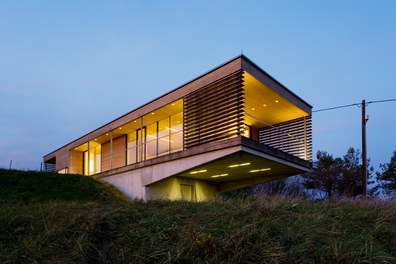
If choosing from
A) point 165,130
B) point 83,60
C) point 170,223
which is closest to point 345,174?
point 165,130

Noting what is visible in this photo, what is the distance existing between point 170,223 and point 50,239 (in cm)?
161

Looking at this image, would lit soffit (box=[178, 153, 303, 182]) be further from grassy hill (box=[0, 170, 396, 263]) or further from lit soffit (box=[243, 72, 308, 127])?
grassy hill (box=[0, 170, 396, 263])

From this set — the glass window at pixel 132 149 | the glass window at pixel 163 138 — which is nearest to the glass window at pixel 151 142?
the glass window at pixel 163 138

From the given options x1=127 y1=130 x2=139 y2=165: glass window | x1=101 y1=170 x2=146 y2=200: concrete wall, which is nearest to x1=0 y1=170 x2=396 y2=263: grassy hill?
x1=101 y1=170 x2=146 y2=200: concrete wall

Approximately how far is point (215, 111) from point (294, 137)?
5066mm

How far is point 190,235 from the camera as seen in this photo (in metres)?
4.69

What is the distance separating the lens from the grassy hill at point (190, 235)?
440cm

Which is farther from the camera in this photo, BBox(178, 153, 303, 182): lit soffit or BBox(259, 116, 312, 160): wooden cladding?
BBox(259, 116, 312, 160): wooden cladding

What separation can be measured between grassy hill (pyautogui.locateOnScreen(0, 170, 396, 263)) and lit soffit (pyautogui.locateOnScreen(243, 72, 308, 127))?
20.3 ft

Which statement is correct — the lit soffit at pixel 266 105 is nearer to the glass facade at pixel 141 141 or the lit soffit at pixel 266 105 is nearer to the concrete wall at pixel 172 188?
the glass facade at pixel 141 141

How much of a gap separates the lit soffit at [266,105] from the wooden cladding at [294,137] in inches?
12.0

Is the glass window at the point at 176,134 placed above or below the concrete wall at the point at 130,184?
above

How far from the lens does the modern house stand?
36.2 feet

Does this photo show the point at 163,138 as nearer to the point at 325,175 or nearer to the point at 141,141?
the point at 141,141
